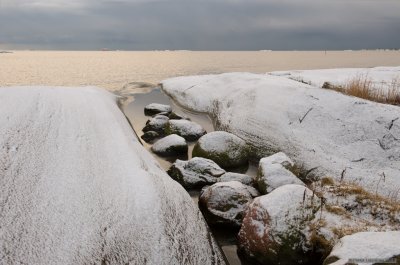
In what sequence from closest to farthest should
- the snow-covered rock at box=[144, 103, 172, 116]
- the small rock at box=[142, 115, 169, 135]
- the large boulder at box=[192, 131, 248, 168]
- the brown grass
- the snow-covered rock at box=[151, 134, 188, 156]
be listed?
the large boulder at box=[192, 131, 248, 168] → the snow-covered rock at box=[151, 134, 188, 156] → the brown grass → the small rock at box=[142, 115, 169, 135] → the snow-covered rock at box=[144, 103, 172, 116]

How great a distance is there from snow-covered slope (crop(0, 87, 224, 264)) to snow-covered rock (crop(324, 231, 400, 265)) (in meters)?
1.36

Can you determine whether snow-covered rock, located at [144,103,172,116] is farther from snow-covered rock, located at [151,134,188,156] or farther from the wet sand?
snow-covered rock, located at [151,134,188,156]

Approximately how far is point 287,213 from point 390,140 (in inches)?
150

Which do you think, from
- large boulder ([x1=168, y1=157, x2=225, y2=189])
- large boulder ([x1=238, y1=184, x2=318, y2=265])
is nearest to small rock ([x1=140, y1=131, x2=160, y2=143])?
large boulder ([x1=168, y1=157, x2=225, y2=189])

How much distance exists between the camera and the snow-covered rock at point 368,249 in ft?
10.4

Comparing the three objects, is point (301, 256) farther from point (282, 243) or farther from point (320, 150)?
point (320, 150)

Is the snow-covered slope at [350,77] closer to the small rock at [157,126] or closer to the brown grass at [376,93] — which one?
the brown grass at [376,93]

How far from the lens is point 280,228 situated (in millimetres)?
4141

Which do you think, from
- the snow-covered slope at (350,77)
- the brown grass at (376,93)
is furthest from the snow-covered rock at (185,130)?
the snow-covered slope at (350,77)

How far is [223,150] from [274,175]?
6.70 feet

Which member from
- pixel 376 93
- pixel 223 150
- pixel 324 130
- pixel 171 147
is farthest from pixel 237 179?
pixel 376 93

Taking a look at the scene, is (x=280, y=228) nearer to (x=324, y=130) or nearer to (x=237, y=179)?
(x=237, y=179)

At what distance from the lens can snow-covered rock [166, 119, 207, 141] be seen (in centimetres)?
991

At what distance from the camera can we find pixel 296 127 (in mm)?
7660
